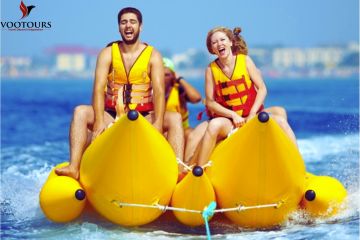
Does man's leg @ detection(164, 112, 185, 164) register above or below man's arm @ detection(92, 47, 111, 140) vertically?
below

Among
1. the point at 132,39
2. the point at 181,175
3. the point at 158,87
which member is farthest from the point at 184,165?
the point at 132,39

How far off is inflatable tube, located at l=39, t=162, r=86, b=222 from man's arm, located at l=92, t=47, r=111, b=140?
33cm

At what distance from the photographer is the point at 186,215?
409 centimetres

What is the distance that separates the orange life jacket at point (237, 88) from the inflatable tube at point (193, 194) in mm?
666

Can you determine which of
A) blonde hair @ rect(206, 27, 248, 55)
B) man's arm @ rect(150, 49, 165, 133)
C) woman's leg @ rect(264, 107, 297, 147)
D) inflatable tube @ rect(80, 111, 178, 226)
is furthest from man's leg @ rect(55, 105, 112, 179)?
woman's leg @ rect(264, 107, 297, 147)

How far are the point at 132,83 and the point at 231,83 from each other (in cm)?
61

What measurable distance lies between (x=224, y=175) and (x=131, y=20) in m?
1.11

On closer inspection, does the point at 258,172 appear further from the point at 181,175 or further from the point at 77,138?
the point at 77,138

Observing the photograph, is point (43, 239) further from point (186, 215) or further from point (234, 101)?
point (234, 101)

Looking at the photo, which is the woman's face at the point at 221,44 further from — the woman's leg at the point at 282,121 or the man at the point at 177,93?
the man at the point at 177,93

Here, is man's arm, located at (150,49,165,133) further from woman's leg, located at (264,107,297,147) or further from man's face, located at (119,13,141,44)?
woman's leg, located at (264,107,297,147)

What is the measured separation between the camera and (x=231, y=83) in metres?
4.47

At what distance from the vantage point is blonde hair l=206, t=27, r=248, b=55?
14.4ft

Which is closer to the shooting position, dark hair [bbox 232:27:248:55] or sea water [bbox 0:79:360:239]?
sea water [bbox 0:79:360:239]
